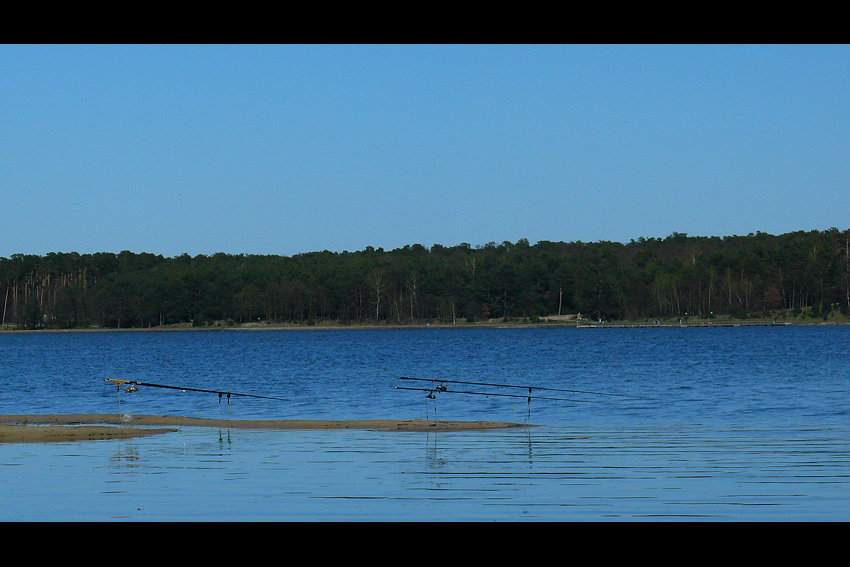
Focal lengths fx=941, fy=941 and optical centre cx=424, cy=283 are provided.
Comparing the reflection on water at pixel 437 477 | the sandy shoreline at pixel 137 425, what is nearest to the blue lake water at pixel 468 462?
the reflection on water at pixel 437 477

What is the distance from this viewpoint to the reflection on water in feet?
45.3

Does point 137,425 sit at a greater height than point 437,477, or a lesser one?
lesser

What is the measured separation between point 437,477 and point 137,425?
14.0 m

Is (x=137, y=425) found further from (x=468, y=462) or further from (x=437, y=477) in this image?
(x=437, y=477)

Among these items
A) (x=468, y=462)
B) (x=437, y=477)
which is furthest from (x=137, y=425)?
(x=437, y=477)

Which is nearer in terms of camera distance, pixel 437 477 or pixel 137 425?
pixel 437 477

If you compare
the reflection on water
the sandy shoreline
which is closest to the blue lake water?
the reflection on water

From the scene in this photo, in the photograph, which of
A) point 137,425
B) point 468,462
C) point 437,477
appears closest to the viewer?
point 437,477

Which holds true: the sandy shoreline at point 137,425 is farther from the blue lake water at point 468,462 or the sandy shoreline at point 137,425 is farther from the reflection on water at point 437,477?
the reflection on water at point 437,477

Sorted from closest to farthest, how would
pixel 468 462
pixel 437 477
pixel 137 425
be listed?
pixel 437 477 → pixel 468 462 → pixel 137 425

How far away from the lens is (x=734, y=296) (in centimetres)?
19338

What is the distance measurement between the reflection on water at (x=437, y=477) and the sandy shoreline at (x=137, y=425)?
4.44 ft

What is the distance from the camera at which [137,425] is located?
91.9 feet

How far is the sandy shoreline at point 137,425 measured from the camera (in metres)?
24.3
